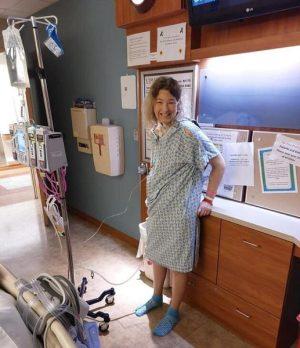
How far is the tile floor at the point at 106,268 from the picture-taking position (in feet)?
5.47

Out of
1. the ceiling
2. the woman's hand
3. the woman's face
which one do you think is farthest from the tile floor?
the ceiling

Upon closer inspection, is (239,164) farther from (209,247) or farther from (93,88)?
(93,88)

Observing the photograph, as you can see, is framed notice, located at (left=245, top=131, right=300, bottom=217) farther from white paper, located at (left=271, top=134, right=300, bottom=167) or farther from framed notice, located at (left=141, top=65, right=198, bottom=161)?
framed notice, located at (left=141, top=65, right=198, bottom=161)

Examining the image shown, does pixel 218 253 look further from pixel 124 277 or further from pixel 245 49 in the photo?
pixel 245 49

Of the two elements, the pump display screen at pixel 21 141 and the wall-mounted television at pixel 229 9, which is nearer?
the wall-mounted television at pixel 229 9

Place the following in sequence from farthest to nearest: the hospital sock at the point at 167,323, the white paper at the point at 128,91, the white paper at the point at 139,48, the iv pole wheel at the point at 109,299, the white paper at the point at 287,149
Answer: the white paper at the point at 128,91, the iv pole wheel at the point at 109,299, the white paper at the point at 139,48, the hospital sock at the point at 167,323, the white paper at the point at 287,149

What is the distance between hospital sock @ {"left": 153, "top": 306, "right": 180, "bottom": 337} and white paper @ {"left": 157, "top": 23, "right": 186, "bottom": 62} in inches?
62.5

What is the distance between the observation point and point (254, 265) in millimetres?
1460

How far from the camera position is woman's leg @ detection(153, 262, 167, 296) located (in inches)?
72.5

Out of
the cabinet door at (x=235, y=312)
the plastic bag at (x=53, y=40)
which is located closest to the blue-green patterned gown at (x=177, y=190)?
the cabinet door at (x=235, y=312)

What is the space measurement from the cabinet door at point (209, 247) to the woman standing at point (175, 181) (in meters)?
0.07

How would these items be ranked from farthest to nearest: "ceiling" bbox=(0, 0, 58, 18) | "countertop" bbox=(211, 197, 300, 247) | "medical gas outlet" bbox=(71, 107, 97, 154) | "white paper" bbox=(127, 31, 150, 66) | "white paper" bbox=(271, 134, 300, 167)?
"ceiling" bbox=(0, 0, 58, 18)
"medical gas outlet" bbox=(71, 107, 97, 154)
"white paper" bbox=(127, 31, 150, 66)
"white paper" bbox=(271, 134, 300, 167)
"countertop" bbox=(211, 197, 300, 247)

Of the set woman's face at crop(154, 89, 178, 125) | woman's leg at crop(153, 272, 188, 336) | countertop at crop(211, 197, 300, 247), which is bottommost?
woman's leg at crop(153, 272, 188, 336)

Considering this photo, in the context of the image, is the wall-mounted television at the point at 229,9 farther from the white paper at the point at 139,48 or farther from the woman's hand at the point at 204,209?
the woman's hand at the point at 204,209
